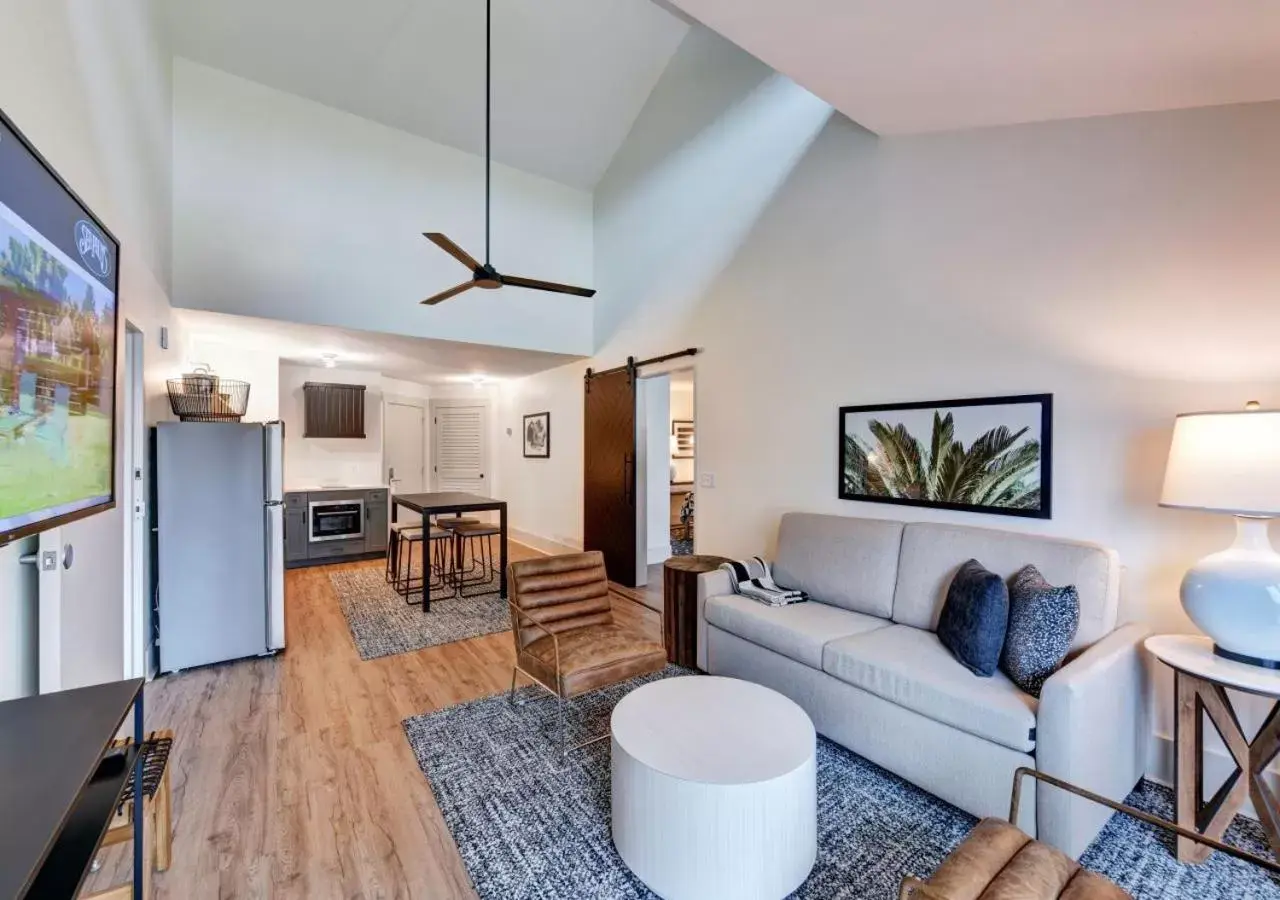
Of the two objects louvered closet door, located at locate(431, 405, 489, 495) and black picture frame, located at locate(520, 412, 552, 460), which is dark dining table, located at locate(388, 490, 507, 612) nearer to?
black picture frame, located at locate(520, 412, 552, 460)

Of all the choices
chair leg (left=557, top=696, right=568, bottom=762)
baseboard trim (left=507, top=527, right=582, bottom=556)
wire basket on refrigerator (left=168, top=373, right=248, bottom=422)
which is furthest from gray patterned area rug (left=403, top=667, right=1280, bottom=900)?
baseboard trim (left=507, top=527, right=582, bottom=556)

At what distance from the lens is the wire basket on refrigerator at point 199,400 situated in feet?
11.9

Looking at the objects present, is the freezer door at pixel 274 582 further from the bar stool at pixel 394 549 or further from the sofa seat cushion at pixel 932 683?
the sofa seat cushion at pixel 932 683

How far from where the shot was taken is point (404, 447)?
8.20 m

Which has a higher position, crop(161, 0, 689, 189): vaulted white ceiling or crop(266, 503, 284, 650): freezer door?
crop(161, 0, 689, 189): vaulted white ceiling

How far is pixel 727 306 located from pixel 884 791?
3190 millimetres

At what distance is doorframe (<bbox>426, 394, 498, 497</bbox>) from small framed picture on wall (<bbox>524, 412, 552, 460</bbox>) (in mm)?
1284

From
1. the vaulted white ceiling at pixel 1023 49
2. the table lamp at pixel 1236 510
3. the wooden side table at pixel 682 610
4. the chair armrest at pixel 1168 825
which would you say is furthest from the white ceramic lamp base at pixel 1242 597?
the wooden side table at pixel 682 610

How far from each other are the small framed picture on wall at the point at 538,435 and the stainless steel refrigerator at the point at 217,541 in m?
3.40

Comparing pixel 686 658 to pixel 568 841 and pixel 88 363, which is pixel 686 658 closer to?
pixel 568 841

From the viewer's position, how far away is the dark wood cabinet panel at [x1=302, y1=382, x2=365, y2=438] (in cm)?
641

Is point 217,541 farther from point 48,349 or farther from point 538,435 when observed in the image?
point 538,435

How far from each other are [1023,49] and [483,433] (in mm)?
7612

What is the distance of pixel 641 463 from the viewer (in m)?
5.23
